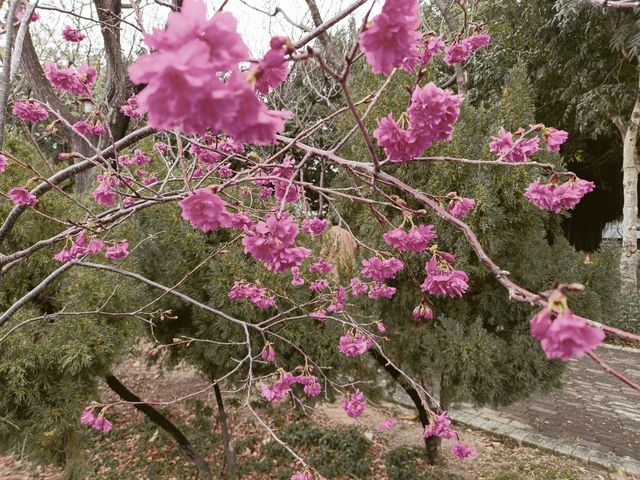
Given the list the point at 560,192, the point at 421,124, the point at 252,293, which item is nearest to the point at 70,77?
the point at 252,293

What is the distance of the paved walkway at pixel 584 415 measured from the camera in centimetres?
450

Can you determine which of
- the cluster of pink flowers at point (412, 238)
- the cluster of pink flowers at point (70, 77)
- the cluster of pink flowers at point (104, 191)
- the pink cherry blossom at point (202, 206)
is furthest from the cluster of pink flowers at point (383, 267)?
the cluster of pink flowers at point (70, 77)

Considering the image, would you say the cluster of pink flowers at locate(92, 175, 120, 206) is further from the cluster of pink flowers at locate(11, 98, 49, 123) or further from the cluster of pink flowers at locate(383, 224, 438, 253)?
the cluster of pink flowers at locate(383, 224, 438, 253)

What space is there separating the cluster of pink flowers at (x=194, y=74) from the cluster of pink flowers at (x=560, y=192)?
Result: 1231mm

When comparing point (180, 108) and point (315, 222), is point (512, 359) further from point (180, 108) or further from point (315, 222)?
point (180, 108)

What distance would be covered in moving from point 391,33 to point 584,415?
5753mm

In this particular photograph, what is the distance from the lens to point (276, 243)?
3.65ft

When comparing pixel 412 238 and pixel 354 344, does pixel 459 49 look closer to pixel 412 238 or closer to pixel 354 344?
pixel 412 238

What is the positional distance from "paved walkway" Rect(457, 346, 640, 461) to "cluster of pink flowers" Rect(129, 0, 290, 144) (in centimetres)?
444

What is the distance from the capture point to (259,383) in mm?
4324

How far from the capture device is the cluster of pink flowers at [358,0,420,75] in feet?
2.71

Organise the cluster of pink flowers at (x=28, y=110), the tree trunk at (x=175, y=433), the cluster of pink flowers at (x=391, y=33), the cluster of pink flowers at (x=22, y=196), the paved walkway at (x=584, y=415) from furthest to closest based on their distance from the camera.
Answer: the paved walkway at (x=584, y=415), the tree trunk at (x=175, y=433), the cluster of pink flowers at (x=28, y=110), the cluster of pink flowers at (x=22, y=196), the cluster of pink flowers at (x=391, y=33)

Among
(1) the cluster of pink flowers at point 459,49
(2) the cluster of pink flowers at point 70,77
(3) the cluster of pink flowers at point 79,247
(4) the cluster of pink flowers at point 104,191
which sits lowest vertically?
(3) the cluster of pink flowers at point 79,247

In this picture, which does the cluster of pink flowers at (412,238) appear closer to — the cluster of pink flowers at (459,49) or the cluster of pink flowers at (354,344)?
the cluster of pink flowers at (354,344)
